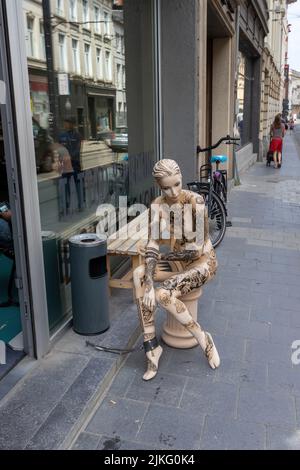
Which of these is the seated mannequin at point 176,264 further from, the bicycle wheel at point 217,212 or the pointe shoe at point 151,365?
the bicycle wheel at point 217,212

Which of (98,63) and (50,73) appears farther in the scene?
(98,63)

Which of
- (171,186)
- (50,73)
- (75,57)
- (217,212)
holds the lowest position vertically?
(217,212)

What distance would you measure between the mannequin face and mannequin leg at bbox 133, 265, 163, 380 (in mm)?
532

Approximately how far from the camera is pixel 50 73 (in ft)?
11.6

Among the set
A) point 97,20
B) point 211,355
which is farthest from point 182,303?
point 97,20

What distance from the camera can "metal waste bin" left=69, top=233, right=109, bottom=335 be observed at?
3449 millimetres

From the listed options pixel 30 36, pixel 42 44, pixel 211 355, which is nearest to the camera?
pixel 30 36

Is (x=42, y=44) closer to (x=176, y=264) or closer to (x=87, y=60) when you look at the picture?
(x=87, y=60)

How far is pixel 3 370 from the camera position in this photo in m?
3.13

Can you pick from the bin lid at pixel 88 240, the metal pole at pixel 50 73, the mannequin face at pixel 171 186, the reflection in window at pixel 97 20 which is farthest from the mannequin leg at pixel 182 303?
the reflection in window at pixel 97 20

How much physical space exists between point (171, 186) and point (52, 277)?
3.83ft

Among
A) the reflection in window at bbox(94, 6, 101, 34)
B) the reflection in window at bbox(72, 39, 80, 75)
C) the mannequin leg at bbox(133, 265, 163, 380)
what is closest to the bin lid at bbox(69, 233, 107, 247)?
the mannequin leg at bbox(133, 265, 163, 380)

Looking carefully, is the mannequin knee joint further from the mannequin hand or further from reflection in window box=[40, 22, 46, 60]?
reflection in window box=[40, 22, 46, 60]

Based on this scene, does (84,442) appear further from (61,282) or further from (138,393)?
(61,282)
